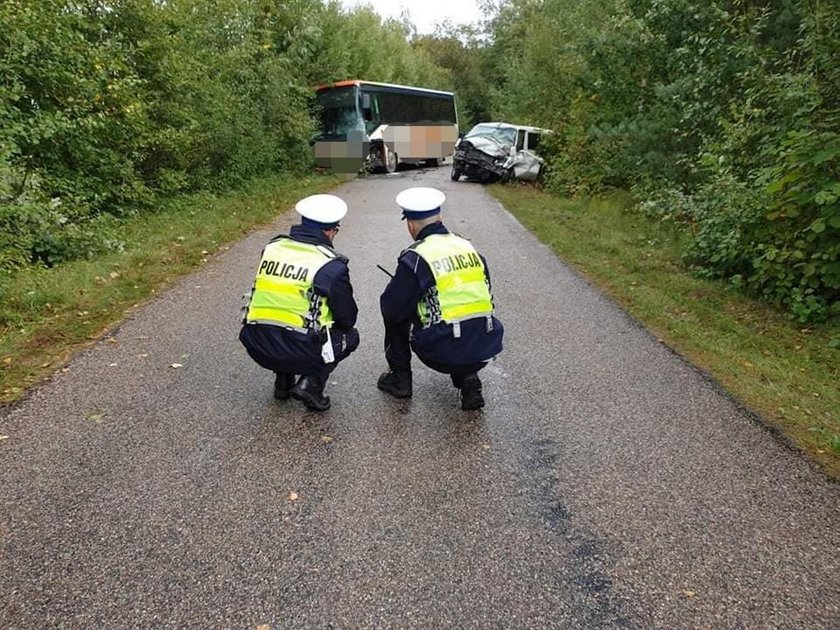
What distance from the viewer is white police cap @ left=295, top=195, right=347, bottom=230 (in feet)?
12.7

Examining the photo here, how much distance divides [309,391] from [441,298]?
1068 millimetres

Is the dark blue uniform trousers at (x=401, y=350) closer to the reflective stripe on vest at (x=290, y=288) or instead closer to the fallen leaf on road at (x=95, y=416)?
the reflective stripe on vest at (x=290, y=288)

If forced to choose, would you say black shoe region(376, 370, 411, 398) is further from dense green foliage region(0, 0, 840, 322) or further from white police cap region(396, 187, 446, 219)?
dense green foliage region(0, 0, 840, 322)

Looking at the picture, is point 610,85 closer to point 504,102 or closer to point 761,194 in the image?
point 761,194

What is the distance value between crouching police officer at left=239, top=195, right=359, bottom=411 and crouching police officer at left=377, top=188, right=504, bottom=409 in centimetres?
39

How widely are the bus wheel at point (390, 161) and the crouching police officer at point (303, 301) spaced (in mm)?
21295

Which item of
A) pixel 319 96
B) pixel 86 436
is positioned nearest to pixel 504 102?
pixel 319 96

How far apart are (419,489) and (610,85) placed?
13.2 meters

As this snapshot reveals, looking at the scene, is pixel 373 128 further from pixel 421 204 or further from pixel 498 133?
pixel 421 204

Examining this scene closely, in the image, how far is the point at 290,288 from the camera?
3758 millimetres

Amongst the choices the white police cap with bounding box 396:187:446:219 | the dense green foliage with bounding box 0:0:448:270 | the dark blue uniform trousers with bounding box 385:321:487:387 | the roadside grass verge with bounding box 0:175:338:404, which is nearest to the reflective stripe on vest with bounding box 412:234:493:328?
the white police cap with bounding box 396:187:446:219

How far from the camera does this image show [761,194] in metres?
6.80

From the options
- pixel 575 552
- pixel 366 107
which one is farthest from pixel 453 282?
pixel 366 107

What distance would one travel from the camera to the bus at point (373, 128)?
2145 centimetres
